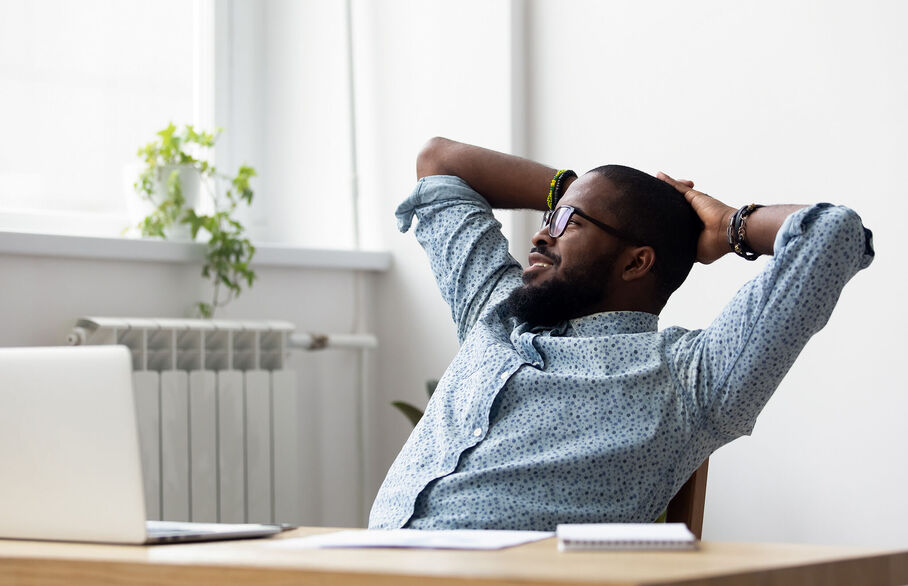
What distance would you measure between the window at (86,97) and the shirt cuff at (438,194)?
3.46 ft

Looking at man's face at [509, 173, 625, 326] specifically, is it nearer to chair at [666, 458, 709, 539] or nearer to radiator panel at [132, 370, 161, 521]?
chair at [666, 458, 709, 539]

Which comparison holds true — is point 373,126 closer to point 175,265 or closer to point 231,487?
point 175,265

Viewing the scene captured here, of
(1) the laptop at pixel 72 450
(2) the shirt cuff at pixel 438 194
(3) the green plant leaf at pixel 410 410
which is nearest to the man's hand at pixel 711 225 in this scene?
(2) the shirt cuff at pixel 438 194

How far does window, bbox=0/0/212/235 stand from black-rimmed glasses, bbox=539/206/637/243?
1.37 meters

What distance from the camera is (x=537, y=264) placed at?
5.65ft

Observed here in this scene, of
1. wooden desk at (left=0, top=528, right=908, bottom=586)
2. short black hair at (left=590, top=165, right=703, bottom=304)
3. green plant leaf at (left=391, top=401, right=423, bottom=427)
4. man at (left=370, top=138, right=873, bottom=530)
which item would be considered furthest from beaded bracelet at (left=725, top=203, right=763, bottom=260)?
green plant leaf at (left=391, top=401, right=423, bottom=427)

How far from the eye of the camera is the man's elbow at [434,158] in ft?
6.53

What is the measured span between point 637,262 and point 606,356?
213mm

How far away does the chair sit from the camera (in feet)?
4.94

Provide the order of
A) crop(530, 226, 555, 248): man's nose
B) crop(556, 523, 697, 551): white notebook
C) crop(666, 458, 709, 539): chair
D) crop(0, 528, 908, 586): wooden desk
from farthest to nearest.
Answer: crop(530, 226, 555, 248): man's nose < crop(666, 458, 709, 539): chair < crop(556, 523, 697, 551): white notebook < crop(0, 528, 908, 586): wooden desk

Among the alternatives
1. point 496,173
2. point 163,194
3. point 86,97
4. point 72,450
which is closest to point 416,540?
point 72,450

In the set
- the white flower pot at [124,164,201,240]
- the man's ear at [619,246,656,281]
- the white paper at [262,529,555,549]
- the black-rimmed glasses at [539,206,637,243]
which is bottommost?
the white paper at [262,529,555,549]

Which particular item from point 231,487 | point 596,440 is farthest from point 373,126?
point 596,440

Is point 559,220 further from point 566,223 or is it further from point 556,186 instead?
point 556,186
